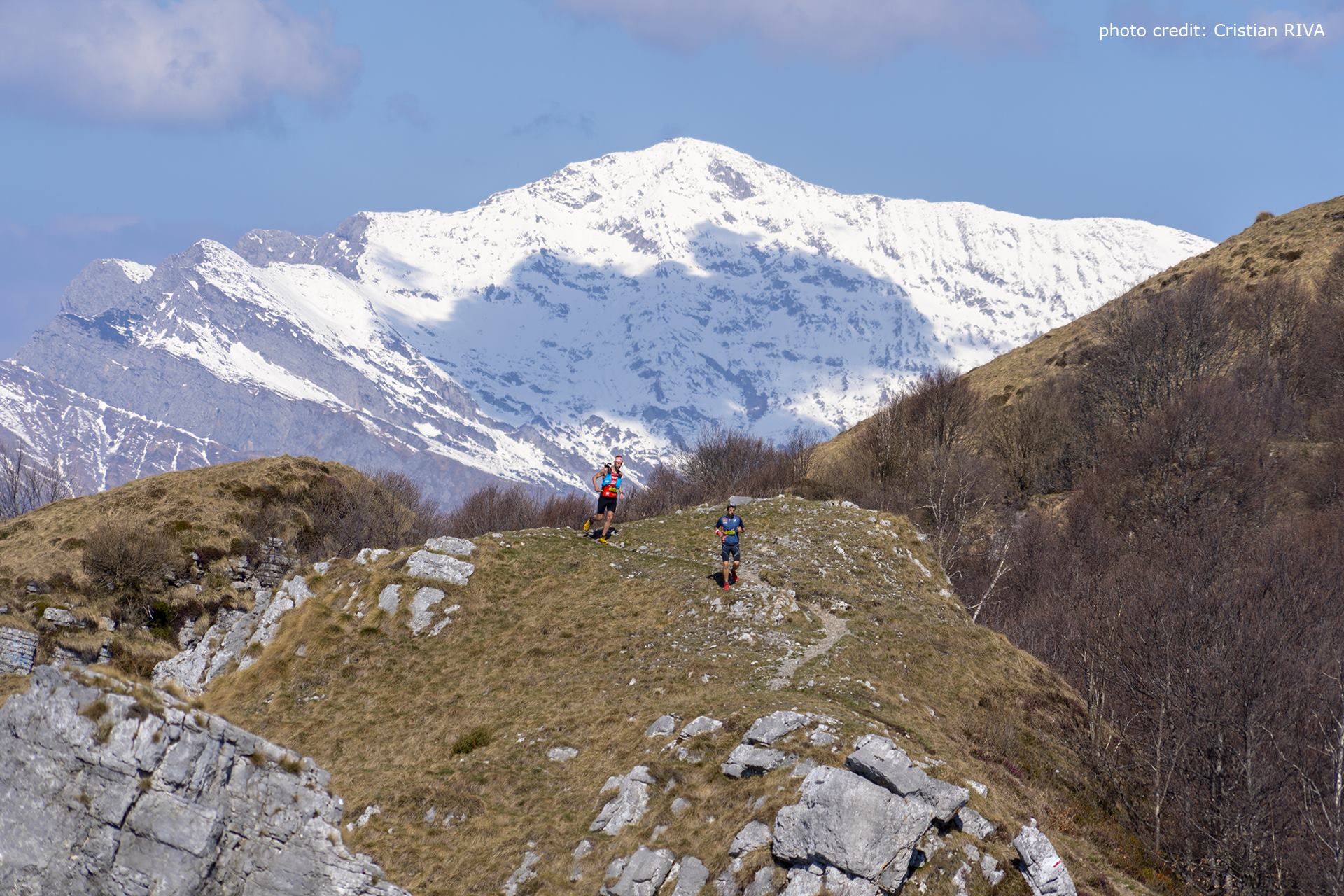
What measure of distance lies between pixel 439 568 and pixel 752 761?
2088cm

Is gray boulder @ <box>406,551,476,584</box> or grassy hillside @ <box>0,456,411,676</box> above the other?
gray boulder @ <box>406,551,476,584</box>

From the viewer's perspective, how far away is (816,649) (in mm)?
38188

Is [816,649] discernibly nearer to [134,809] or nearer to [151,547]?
[134,809]

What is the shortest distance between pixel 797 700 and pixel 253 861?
16739mm

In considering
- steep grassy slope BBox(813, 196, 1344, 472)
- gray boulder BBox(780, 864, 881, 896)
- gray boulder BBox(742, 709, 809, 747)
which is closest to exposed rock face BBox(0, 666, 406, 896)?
gray boulder BBox(742, 709, 809, 747)

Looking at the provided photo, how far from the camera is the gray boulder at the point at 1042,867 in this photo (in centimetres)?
2545

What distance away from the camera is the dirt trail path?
34938mm

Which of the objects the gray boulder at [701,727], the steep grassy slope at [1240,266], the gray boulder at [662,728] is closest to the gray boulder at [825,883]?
the gray boulder at [701,727]

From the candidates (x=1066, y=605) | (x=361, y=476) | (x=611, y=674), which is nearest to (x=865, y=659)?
(x=611, y=674)

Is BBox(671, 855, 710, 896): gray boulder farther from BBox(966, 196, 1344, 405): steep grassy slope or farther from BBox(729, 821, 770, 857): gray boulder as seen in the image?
BBox(966, 196, 1344, 405): steep grassy slope

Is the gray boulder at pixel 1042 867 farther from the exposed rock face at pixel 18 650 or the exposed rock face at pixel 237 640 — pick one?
the exposed rock face at pixel 18 650

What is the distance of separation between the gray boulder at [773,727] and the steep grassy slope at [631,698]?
0.52m

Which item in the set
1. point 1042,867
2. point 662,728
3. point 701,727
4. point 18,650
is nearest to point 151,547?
point 18,650

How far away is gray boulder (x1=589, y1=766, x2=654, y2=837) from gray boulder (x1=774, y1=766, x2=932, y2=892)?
4.87 meters
